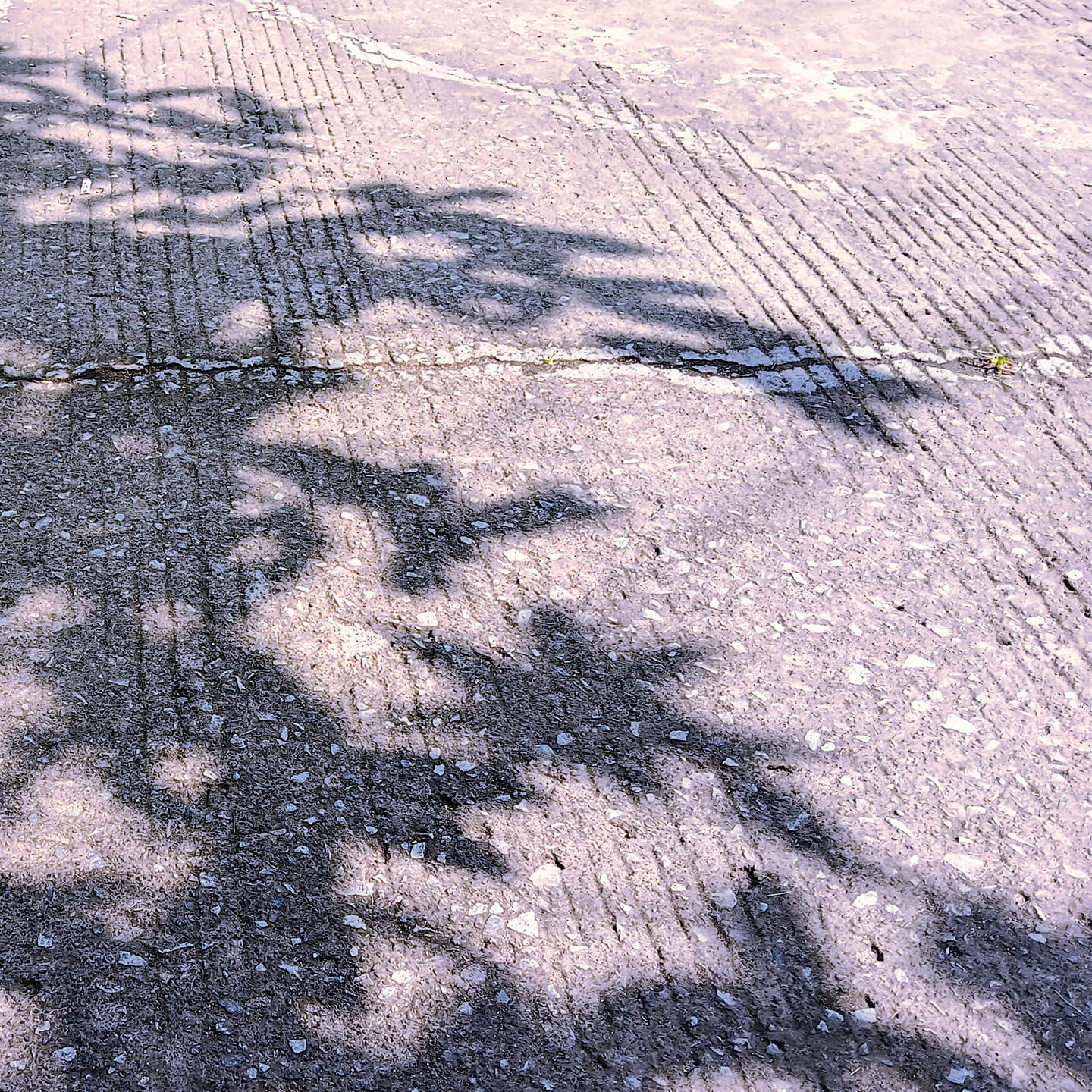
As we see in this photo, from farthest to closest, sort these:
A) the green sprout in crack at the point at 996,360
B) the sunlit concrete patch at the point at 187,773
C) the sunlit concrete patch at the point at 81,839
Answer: the green sprout in crack at the point at 996,360 → the sunlit concrete patch at the point at 187,773 → the sunlit concrete patch at the point at 81,839

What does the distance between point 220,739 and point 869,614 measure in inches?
57.7

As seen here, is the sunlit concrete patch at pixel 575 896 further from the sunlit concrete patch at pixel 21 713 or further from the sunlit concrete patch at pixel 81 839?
the sunlit concrete patch at pixel 21 713

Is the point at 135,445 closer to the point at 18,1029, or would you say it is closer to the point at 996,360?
the point at 18,1029

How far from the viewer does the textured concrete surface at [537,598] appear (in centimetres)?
198

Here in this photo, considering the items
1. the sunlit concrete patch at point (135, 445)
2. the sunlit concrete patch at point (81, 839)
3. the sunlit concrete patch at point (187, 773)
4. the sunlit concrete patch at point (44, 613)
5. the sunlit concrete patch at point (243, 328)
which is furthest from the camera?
the sunlit concrete patch at point (243, 328)

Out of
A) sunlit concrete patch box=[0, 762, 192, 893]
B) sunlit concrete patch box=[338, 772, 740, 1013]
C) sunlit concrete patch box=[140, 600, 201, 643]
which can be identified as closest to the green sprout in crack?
sunlit concrete patch box=[338, 772, 740, 1013]

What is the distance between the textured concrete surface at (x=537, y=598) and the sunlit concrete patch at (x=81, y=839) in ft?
0.03

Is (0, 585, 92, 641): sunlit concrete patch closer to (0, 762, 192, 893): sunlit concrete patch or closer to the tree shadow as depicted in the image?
(0, 762, 192, 893): sunlit concrete patch

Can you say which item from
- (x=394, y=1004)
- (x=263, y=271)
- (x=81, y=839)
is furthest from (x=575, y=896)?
(x=263, y=271)

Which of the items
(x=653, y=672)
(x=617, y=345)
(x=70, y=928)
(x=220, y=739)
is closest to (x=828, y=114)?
(x=617, y=345)

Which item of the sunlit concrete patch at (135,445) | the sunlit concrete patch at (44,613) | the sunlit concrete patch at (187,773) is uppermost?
the sunlit concrete patch at (135,445)

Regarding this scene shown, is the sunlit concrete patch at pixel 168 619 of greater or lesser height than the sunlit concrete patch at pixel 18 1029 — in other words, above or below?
above

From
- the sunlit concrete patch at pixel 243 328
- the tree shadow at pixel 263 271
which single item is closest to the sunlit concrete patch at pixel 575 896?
the tree shadow at pixel 263 271

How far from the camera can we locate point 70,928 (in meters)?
2.02
